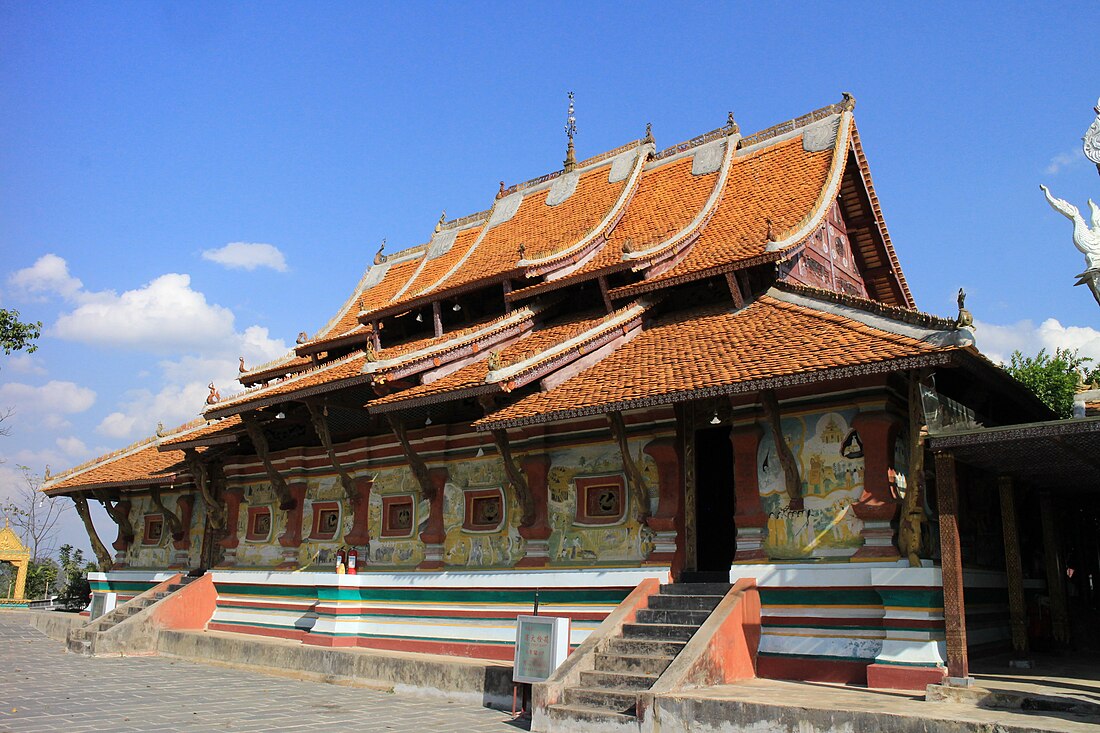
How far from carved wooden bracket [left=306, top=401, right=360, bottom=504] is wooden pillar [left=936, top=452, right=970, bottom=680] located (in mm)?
9934

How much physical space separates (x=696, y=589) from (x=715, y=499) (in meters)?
2.97

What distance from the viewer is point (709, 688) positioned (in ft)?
29.0

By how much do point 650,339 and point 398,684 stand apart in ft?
19.4

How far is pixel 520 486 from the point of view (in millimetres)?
12469

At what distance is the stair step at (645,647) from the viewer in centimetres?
942

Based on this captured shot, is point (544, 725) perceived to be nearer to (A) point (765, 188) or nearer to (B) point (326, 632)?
(B) point (326, 632)

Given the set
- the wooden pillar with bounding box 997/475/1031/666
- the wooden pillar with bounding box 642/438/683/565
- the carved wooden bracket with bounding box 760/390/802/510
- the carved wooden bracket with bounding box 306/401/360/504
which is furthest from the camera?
the carved wooden bracket with bounding box 306/401/360/504

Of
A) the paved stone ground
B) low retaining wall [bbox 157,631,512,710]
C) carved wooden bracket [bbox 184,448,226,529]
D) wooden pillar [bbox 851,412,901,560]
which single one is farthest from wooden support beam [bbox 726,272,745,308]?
carved wooden bracket [bbox 184,448,226,529]

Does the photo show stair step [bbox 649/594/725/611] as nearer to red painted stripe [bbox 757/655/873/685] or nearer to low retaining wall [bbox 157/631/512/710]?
red painted stripe [bbox 757/655/873/685]

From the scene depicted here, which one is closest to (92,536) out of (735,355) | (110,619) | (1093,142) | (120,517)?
(120,517)

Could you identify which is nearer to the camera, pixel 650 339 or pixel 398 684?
pixel 398 684

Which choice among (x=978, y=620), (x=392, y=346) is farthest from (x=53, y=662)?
(x=978, y=620)

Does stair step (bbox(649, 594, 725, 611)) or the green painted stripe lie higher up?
the green painted stripe

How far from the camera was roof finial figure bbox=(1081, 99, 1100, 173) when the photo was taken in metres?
8.08
